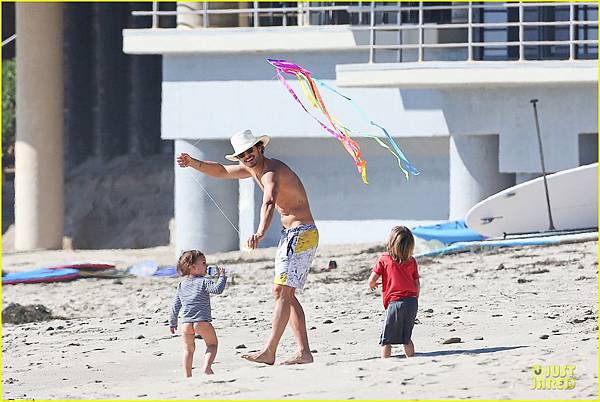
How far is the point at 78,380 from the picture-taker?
10961 mm

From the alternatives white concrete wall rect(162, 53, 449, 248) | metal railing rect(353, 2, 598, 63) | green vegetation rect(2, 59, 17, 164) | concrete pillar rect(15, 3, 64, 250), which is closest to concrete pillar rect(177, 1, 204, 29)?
white concrete wall rect(162, 53, 449, 248)

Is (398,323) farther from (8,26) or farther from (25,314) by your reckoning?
(8,26)

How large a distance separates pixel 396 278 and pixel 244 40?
1272cm

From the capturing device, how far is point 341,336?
12.2 meters

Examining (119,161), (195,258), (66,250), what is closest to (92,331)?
(195,258)

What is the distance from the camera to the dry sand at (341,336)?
935cm

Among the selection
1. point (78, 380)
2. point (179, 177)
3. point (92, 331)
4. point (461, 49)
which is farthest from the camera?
point (179, 177)

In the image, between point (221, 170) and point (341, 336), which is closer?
point (221, 170)

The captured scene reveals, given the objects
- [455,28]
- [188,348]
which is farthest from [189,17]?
[188,348]

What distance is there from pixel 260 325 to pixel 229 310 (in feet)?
4.79

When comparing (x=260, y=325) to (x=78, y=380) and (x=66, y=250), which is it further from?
(x=66, y=250)

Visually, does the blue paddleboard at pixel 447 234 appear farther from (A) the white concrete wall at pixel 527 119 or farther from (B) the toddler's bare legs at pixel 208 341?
(B) the toddler's bare legs at pixel 208 341

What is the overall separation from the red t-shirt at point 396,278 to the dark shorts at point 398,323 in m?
0.05

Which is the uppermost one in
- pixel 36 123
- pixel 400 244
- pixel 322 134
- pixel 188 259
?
pixel 36 123
